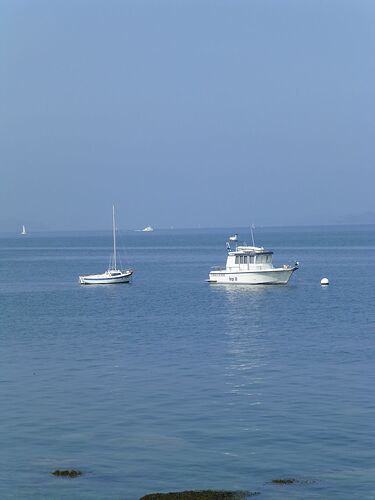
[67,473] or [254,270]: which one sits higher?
[254,270]

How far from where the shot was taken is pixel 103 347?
64.2 metres

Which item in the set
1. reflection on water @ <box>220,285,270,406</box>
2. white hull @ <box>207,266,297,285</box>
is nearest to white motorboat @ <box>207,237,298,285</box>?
white hull @ <box>207,266,297,285</box>

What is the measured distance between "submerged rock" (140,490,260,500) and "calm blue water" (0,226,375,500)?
84 centimetres

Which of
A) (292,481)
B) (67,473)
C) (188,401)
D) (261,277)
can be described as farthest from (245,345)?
(261,277)

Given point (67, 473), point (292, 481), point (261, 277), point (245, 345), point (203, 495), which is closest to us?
point (203, 495)

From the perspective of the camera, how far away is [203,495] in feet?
96.6

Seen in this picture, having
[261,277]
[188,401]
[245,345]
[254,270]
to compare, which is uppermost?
[254,270]

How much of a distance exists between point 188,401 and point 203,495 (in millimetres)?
14891

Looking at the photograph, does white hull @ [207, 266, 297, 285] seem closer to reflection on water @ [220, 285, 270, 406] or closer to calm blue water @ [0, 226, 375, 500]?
reflection on water @ [220, 285, 270, 406]

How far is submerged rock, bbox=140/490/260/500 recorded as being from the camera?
29.2 m

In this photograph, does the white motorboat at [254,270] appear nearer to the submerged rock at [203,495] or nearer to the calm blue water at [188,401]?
the calm blue water at [188,401]

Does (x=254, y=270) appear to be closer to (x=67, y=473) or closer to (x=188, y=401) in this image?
(x=188, y=401)

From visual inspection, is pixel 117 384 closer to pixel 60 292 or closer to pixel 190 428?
pixel 190 428

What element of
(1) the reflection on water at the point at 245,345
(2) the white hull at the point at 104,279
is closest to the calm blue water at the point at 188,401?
(1) the reflection on water at the point at 245,345
